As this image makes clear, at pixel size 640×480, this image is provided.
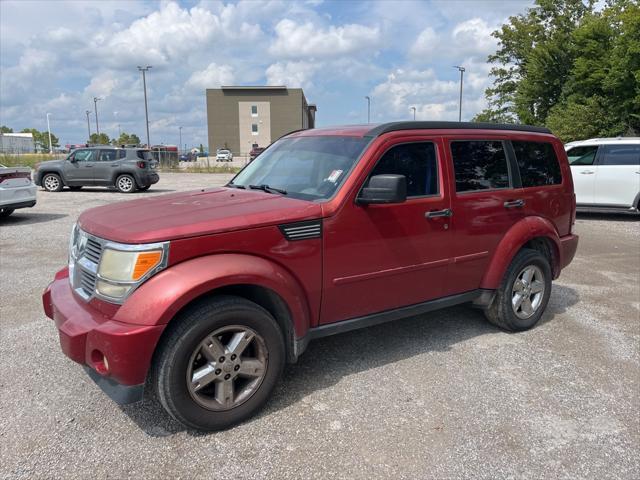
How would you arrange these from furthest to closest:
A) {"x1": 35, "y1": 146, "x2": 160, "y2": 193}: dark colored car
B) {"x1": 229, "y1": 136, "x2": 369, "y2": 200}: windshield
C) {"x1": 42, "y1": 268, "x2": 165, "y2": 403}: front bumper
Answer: {"x1": 35, "y1": 146, "x2": 160, "y2": 193}: dark colored car < {"x1": 229, "y1": 136, "x2": 369, "y2": 200}: windshield < {"x1": 42, "y1": 268, "x2": 165, "y2": 403}: front bumper

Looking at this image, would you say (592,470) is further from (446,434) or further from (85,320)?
(85,320)

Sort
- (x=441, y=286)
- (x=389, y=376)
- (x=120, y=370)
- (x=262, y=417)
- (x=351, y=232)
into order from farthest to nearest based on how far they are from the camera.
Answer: (x=441, y=286)
(x=389, y=376)
(x=351, y=232)
(x=262, y=417)
(x=120, y=370)

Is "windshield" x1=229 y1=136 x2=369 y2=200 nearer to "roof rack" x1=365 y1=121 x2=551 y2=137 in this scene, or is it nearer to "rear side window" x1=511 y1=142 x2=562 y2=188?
"roof rack" x1=365 y1=121 x2=551 y2=137

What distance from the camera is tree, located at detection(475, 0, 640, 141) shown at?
22484mm

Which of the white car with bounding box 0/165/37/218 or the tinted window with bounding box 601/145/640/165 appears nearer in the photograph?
the white car with bounding box 0/165/37/218

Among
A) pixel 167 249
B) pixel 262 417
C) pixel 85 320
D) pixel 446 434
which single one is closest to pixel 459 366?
pixel 446 434

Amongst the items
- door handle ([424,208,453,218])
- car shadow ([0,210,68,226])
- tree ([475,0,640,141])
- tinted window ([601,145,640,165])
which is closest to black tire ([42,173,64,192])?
car shadow ([0,210,68,226])

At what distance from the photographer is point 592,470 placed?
2.75m

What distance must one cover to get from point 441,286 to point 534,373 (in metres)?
0.95

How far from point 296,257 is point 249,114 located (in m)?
95.5

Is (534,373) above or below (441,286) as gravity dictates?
below

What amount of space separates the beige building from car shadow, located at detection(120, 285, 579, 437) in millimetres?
91553

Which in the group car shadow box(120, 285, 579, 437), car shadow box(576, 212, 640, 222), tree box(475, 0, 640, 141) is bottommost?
car shadow box(576, 212, 640, 222)

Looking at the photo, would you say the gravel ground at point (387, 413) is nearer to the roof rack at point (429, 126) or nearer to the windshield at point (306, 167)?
the windshield at point (306, 167)
